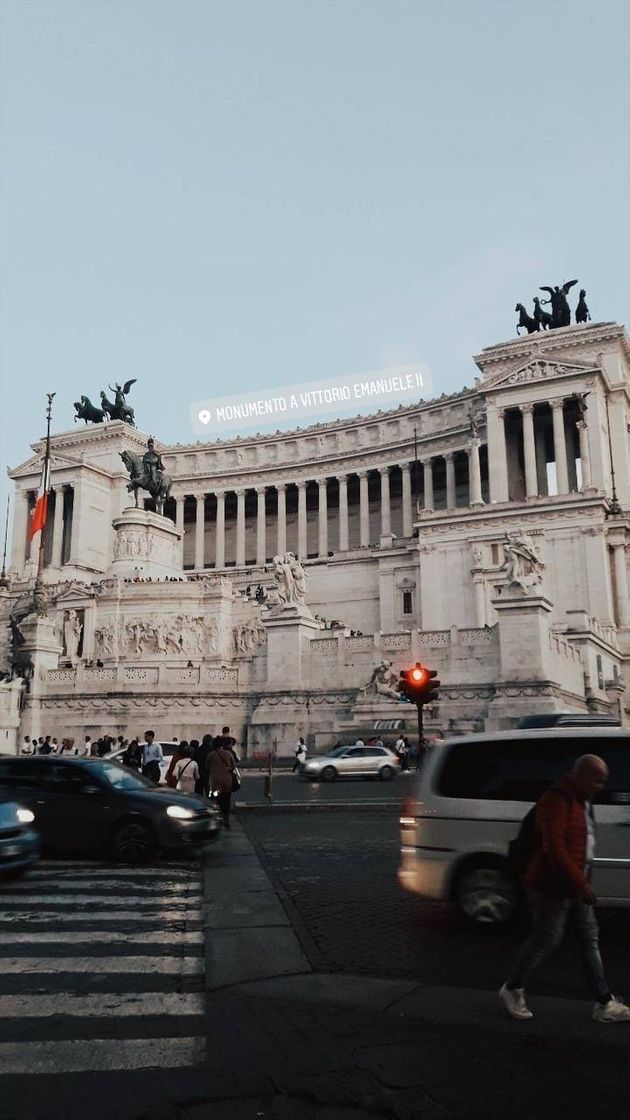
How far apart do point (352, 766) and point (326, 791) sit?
12.0 feet

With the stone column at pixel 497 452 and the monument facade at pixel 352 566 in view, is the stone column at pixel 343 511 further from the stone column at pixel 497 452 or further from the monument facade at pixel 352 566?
the stone column at pixel 497 452

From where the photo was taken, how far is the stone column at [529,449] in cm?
6838

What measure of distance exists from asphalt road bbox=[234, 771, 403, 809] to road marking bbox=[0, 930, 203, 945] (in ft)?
40.2

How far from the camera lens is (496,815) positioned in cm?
897

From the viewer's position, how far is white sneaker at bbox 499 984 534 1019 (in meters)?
6.25

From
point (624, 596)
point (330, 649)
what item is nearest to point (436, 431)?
point (624, 596)

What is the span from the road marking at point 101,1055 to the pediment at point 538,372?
66070mm

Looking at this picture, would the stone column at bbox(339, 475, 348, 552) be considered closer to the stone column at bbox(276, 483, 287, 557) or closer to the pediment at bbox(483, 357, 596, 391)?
the stone column at bbox(276, 483, 287, 557)

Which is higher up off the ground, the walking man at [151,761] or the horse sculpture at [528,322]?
the horse sculpture at [528,322]

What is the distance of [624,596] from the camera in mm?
55281

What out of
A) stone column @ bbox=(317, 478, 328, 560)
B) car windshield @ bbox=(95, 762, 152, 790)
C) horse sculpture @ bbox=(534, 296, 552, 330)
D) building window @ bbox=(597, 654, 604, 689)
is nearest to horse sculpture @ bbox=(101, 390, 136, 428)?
stone column @ bbox=(317, 478, 328, 560)

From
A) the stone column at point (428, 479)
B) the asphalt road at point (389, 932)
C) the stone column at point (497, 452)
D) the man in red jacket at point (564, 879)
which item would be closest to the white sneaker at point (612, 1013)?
the man in red jacket at point (564, 879)

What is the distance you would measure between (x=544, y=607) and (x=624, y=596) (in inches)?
891

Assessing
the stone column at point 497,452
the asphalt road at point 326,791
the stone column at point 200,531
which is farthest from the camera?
the stone column at point 200,531
